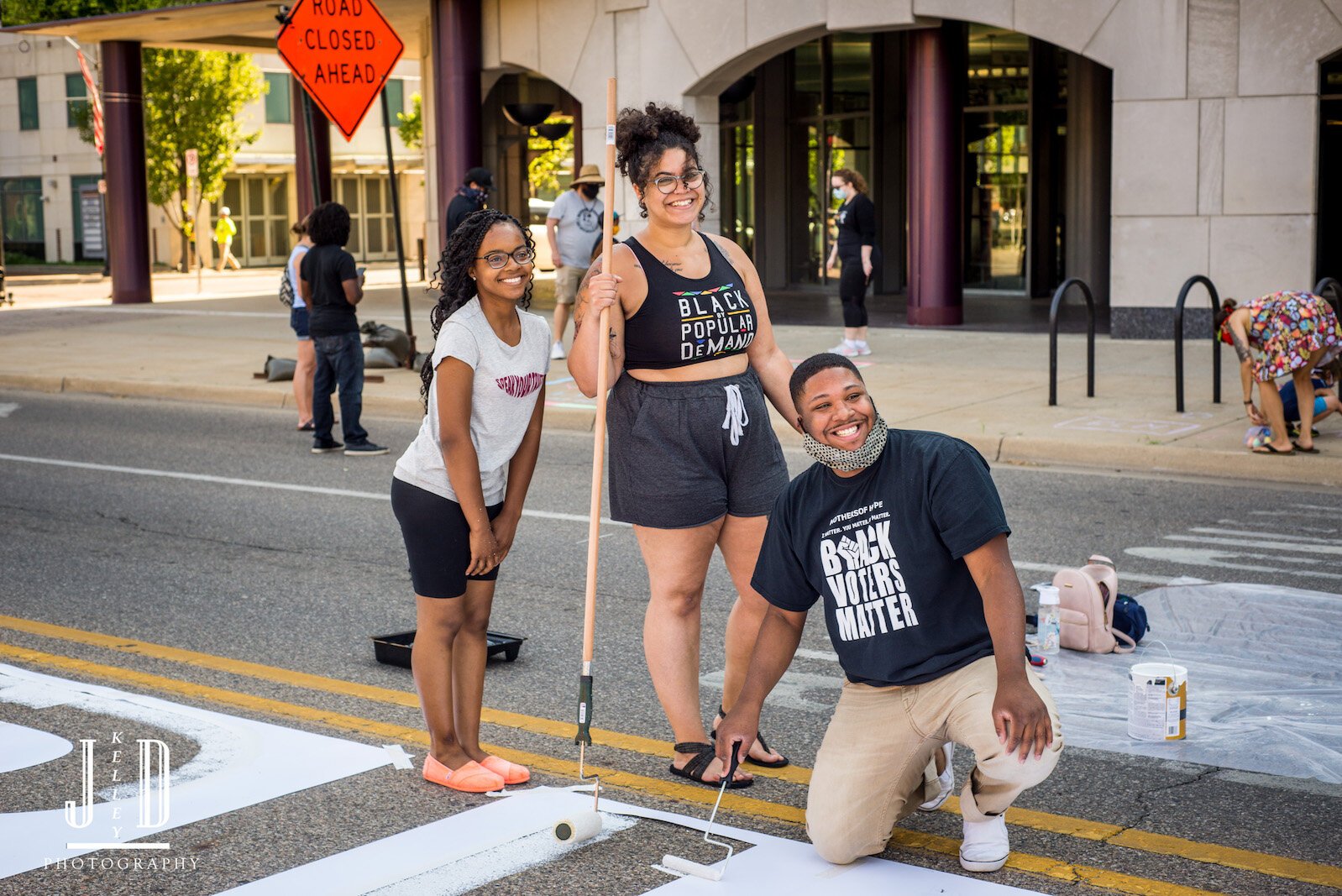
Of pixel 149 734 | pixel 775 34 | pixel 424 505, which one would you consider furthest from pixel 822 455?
pixel 775 34

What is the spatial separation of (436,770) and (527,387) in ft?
3.92

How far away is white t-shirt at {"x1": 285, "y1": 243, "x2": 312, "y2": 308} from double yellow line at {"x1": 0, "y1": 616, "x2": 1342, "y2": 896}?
5.53m

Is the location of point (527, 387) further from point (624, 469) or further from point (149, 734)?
point (149, 734)

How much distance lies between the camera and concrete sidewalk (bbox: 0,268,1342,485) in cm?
1064

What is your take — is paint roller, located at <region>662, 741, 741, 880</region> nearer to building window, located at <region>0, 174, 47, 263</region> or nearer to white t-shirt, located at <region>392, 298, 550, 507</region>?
white t-shirt, located at <region>392, 298, 550, 507</region>

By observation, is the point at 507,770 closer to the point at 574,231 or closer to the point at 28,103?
the point at 574,231

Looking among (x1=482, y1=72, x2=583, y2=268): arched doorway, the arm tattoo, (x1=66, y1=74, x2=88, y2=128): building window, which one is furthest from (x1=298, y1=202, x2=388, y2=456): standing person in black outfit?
(x1=66, y1=74, x2=88, y2=128): building window

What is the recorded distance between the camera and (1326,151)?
61.1 ft

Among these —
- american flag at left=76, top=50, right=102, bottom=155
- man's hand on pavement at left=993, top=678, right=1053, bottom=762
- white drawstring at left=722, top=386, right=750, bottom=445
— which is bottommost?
man's hand on pavement at left=993, top=678, right=1053, bottom=762

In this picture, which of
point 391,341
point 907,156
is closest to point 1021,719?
point 391,341

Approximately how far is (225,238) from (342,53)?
2885 centimetres

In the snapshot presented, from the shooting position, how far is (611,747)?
5.23m

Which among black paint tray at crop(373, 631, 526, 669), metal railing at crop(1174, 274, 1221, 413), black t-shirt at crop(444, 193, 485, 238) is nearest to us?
black paint tray at crop(373, 631, 526, 669)

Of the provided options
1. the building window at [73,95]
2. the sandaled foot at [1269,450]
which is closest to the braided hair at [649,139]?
the sandaled foot at [1269,450]
